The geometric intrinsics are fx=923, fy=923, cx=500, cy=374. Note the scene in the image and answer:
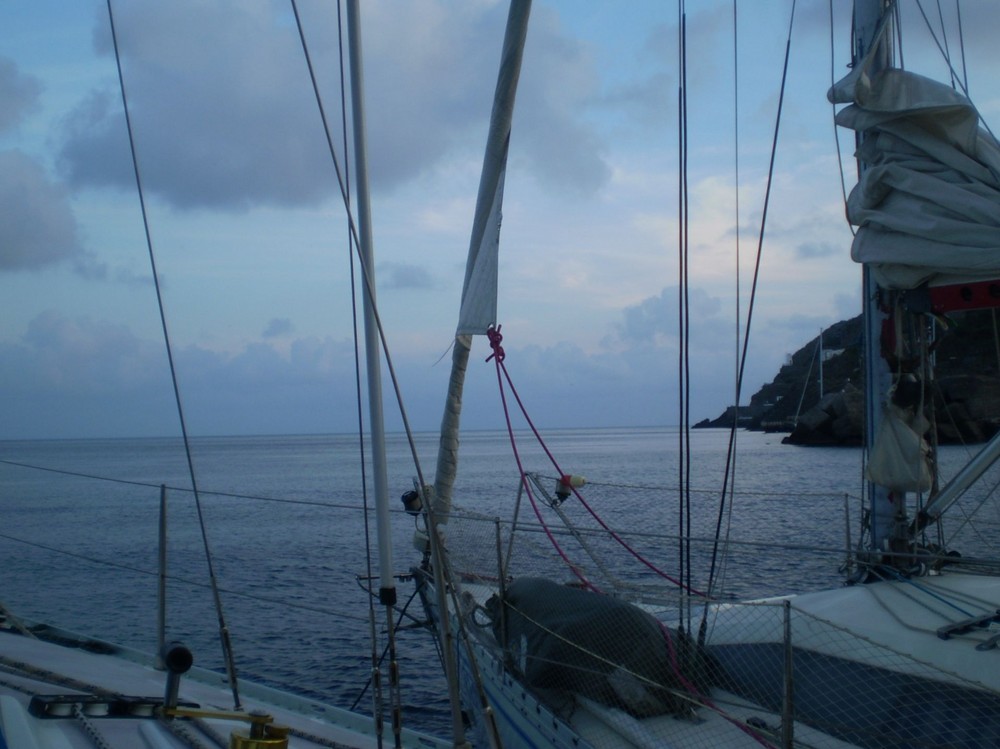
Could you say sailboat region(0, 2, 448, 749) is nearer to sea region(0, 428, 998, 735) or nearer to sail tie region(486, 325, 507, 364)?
sea region(0, 428, 998, 735)

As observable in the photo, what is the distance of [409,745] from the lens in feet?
19.3

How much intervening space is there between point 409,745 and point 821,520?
2311cm

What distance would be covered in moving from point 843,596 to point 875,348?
7.53 feet

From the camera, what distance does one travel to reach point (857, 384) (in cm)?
3023

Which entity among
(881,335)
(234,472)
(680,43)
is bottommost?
(234,472)

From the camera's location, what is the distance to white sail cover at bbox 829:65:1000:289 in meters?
6.49

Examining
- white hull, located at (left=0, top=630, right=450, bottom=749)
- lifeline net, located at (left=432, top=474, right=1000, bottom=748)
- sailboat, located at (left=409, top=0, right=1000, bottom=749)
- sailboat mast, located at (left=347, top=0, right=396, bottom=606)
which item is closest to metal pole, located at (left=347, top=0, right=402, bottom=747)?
sailboat mast, located at (left=347, top=0, right=396, bottom=606)

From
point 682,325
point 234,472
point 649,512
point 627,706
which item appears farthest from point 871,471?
point 234,472

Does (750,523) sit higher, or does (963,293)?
(963,293)

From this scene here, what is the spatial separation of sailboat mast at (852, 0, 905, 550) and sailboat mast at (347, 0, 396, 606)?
4.52 metres

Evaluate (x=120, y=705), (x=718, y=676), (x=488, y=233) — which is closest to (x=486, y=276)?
(x=488, y=233)

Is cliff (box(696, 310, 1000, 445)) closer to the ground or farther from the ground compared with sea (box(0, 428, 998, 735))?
farther from the ground

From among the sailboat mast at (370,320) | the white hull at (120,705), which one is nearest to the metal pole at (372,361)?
the sailboat mast at (370,320)

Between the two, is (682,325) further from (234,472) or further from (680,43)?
(234,472)
